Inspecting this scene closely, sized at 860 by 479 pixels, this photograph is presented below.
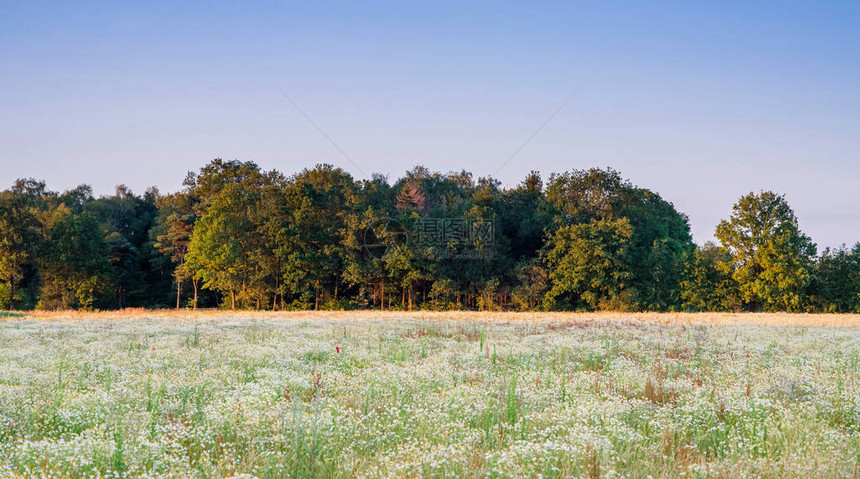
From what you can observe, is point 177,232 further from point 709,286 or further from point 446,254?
point 709,286

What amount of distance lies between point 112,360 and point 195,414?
592cm

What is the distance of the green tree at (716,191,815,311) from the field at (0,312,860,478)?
50.8 m

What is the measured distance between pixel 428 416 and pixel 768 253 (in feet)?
204

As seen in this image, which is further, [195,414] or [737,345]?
[737,345]

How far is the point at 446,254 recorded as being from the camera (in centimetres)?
6116

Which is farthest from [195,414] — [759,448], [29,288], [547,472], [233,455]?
[29,288]

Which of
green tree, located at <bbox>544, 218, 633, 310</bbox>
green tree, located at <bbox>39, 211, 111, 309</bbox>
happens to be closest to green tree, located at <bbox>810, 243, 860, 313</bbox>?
green tree, located at <bbox>544, 218, 633, 310</bbox>

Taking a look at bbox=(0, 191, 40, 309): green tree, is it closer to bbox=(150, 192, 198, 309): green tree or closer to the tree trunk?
the tree trunk

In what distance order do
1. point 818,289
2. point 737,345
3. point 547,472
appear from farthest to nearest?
point 818,289
point 737,345
point 547,472

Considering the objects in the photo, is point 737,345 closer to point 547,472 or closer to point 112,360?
point 547,472

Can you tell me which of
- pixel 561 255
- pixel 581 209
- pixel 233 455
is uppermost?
pixel 581 209

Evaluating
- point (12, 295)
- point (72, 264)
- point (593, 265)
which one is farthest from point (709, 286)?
point (12, 295)

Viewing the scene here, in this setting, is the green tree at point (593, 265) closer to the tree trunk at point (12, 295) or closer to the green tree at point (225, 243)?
the green tree at point (225, 243)

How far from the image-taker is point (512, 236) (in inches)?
2633
